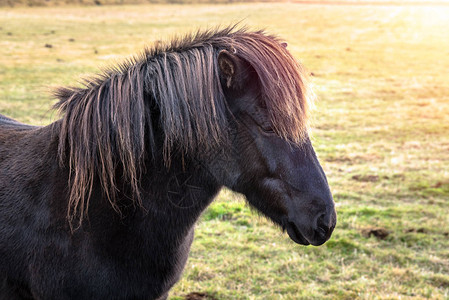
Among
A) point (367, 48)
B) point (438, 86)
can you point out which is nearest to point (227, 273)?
point (438, 86)

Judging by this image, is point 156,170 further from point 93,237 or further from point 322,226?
point 322,226

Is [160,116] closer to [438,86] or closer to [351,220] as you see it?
[351,220]

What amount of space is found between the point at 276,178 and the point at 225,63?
25.3 inches

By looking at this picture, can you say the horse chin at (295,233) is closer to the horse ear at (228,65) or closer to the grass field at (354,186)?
the grass field at (354,186)

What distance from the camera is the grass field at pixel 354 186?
15.2ft

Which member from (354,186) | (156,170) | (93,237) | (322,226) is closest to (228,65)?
(156,170)

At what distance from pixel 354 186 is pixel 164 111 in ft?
17.9

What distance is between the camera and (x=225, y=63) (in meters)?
2.19

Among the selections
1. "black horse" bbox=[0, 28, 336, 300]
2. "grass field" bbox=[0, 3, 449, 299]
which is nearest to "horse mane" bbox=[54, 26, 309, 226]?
"black horse" bbox=[0, 28, 336, 300]

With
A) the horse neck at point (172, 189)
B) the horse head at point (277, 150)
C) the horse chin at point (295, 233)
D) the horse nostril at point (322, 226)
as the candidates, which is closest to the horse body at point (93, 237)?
the horse neck at point (172, 189)

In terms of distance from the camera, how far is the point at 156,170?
242 centimetres

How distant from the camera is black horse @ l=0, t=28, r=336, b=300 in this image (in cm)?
228

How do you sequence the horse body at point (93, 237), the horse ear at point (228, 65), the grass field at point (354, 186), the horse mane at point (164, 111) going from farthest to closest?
the grass field at point (354, 186), the horse body at point (93, 237), the horse mane at point (164, 111), the horse ear at point (228, 65)

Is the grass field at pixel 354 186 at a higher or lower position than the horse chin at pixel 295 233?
lower
